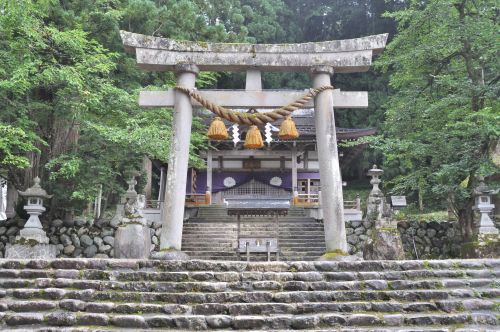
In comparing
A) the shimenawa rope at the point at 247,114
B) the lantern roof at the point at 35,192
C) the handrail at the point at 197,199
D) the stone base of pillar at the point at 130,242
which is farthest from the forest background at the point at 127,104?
the handrail at the point at 197,199

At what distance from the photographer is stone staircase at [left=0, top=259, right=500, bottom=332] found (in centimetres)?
496

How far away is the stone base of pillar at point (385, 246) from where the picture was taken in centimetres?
999

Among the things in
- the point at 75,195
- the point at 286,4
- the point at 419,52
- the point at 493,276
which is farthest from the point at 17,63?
the point at 286,4

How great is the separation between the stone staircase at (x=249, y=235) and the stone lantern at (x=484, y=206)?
204 inches

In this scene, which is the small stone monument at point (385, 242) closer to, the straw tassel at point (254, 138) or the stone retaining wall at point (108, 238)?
the stone retaining wall at point (108, 238)

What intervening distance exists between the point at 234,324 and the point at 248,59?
459cm

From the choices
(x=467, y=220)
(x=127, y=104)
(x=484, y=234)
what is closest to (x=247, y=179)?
(x=127, y=104)

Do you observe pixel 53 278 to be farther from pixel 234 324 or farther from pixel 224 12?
pixel 224 12

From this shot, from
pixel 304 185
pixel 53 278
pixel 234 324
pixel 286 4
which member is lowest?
pixel 234 324

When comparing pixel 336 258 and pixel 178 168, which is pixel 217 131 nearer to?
pixel 178 168

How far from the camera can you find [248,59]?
771cm

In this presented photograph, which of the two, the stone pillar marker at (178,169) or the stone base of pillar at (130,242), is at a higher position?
the stone pillar marker at (178,169)

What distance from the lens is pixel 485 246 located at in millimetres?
10461

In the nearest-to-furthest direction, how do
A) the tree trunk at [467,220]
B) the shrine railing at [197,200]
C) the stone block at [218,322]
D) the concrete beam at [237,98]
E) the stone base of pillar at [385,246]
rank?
the stone block at [218,322] < the concrete beam at [237,98] < the stone base of pillar at [385,246] < the tree trunk at [467,220] < the shrine railing at [197,200]
